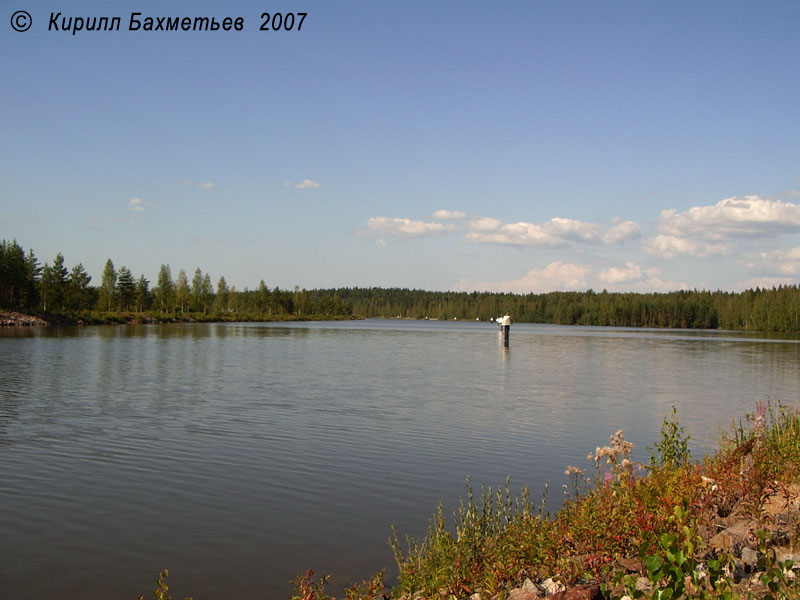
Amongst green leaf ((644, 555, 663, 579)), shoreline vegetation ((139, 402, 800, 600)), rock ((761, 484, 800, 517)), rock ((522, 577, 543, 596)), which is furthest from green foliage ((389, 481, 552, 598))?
rock ((761, 484, 800, 517))

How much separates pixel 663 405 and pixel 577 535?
2200 cm

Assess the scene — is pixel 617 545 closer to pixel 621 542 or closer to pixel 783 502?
pixel 621 542

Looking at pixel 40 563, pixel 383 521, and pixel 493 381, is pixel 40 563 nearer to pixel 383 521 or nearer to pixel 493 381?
pixel 383 521

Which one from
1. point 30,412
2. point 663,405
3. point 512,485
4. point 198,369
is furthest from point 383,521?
point 198,369

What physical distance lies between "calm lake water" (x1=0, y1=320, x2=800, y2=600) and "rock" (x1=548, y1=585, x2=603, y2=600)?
3.64 metres

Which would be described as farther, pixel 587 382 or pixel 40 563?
pixel 587 382

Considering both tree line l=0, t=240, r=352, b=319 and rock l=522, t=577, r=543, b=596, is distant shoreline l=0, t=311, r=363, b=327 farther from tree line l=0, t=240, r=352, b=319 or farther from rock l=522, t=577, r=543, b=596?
rock l=522, t=577, r=543, b=596

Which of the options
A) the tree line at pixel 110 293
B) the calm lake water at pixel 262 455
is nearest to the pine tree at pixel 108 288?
the tree line at pixel 110 293

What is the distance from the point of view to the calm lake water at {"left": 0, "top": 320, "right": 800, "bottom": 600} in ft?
33.0

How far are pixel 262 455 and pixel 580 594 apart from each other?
1166 centimetres

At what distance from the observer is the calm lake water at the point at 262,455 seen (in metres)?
10.0

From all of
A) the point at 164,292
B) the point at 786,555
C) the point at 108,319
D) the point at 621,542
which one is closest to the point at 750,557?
the point at 786,555

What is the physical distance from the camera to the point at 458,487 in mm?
14500

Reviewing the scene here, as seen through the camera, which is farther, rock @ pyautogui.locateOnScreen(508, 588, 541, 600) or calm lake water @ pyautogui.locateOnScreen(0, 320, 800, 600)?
calm lake water @ pyautogui.locateOnScreen(0, 320, 800, 600)
